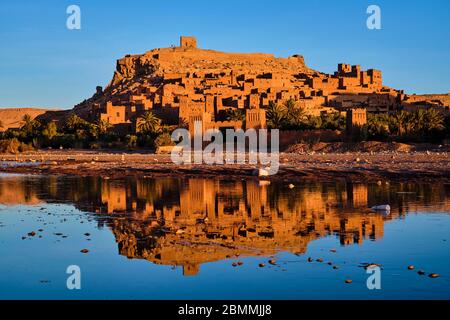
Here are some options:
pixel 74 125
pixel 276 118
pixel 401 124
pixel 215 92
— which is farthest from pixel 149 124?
pixel 401 124

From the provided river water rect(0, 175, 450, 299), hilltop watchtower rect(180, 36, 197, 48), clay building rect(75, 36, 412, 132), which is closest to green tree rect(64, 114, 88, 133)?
clay building rect(75, 36, 412, 132)

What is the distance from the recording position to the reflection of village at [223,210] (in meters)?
10.2

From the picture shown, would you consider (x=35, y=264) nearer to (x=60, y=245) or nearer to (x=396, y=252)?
(x=60, y=245)

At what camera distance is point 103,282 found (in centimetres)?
808

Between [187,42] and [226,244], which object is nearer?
[226,244]

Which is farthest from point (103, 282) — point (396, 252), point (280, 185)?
point (280, 185)

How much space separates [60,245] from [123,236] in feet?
3.70
